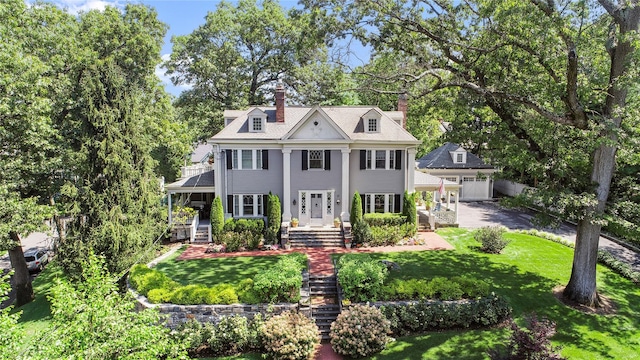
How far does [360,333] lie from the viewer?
13.1m

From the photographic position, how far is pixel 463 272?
58.7 feet

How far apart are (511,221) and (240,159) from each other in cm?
2103

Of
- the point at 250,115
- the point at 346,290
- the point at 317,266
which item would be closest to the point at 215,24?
the point at 250,115

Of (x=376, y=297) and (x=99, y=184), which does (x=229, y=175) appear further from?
(x=376, y=297)

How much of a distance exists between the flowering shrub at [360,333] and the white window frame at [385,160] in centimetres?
1207

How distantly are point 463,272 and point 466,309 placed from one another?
3.81m

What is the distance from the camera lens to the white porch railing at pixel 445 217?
86.8 feet

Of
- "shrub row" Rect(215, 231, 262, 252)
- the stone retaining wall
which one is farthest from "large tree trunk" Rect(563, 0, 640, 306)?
"shrub row" Rect(215, 231, 262, 252)

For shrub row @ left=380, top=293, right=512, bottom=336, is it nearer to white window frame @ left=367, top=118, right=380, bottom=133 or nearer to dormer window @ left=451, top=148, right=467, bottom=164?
white window frame @ left=367, top=118, right=380, bottom=133

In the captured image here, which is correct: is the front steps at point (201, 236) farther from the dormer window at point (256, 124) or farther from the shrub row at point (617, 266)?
the shrub row at point (617, 266)

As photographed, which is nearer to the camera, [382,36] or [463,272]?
[382,36]

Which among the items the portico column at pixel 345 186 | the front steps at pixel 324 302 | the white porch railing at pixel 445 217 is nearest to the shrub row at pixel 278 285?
the front steps at pixel 324 302

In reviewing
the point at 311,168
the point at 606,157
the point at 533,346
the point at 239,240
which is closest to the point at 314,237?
the point at 311,168

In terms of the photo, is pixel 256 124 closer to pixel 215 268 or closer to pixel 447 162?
pixel 215 268
